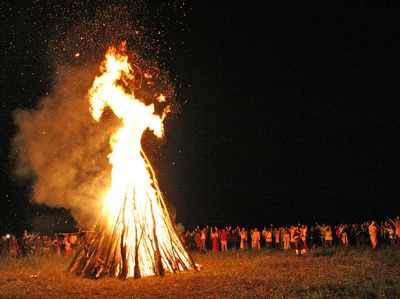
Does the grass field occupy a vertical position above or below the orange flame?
below

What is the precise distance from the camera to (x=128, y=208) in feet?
43.2

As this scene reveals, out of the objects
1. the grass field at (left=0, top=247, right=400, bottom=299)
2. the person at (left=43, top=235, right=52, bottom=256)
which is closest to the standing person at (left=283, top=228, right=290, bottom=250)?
the grass field at (left=0, top=247, right=400, bottom=299)

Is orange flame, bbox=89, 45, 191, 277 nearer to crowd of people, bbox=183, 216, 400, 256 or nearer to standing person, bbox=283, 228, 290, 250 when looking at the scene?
crowd of people, bbox=183, 216, 400, 256

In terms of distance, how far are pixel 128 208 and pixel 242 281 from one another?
176 inches

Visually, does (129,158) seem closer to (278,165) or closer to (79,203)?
(79,203)

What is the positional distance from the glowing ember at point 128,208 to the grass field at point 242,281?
600mm

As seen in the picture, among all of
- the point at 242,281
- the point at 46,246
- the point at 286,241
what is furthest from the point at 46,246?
the point at 242,281

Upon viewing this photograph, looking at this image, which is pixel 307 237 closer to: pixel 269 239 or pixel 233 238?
→ pixel 269 239

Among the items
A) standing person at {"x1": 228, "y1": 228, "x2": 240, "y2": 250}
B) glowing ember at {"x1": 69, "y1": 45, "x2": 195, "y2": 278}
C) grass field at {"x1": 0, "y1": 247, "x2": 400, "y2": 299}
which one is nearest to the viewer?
grass field at {"x1": 0, "y1": 247, "x2": 400, "y2": 299}

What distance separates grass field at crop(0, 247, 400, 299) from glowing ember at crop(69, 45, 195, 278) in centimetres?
60

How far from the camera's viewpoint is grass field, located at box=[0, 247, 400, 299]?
30.1 feet

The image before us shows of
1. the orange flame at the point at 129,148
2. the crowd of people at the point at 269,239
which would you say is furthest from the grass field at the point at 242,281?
the crowd of people at the point at 269,239

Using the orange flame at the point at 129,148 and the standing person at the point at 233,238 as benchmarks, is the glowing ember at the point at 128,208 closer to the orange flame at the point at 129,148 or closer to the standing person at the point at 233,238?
the orange flame at the point at 129,148

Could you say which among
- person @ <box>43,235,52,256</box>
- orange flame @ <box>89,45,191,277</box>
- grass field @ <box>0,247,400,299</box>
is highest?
orange flame @ <box>89,45,191,277</box>
